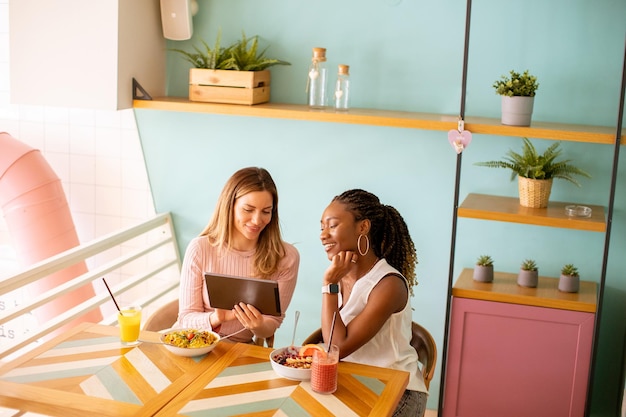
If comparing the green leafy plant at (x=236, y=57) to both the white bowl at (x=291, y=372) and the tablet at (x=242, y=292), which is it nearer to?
the tablet at (x=242, y=292)

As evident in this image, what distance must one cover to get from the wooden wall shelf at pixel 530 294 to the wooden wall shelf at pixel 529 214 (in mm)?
284

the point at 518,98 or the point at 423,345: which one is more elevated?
the point at 518,98

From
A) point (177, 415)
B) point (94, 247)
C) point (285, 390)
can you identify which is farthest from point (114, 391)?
point (94, 247)

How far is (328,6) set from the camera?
3.47m

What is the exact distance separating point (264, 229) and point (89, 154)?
4.90 feet

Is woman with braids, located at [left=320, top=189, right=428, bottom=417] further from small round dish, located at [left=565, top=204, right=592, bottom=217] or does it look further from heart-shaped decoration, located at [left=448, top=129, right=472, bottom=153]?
small round dish, located at [left=565, top=204, right=592, bottom=217]

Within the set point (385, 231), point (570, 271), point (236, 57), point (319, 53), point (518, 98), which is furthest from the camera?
point (236, 57)

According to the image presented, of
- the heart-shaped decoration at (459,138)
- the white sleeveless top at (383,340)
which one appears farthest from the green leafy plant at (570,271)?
the white sleeveless top at (383,340)

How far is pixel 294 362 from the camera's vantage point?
2.27 metres

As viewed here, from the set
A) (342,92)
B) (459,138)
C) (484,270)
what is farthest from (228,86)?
(484,270)

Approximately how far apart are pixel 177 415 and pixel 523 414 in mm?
1615

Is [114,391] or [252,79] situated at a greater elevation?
[252,79]

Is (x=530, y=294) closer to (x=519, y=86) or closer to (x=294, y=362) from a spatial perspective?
(x=519, y=86)

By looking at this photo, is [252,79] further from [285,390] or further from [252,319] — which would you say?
[285,390]
